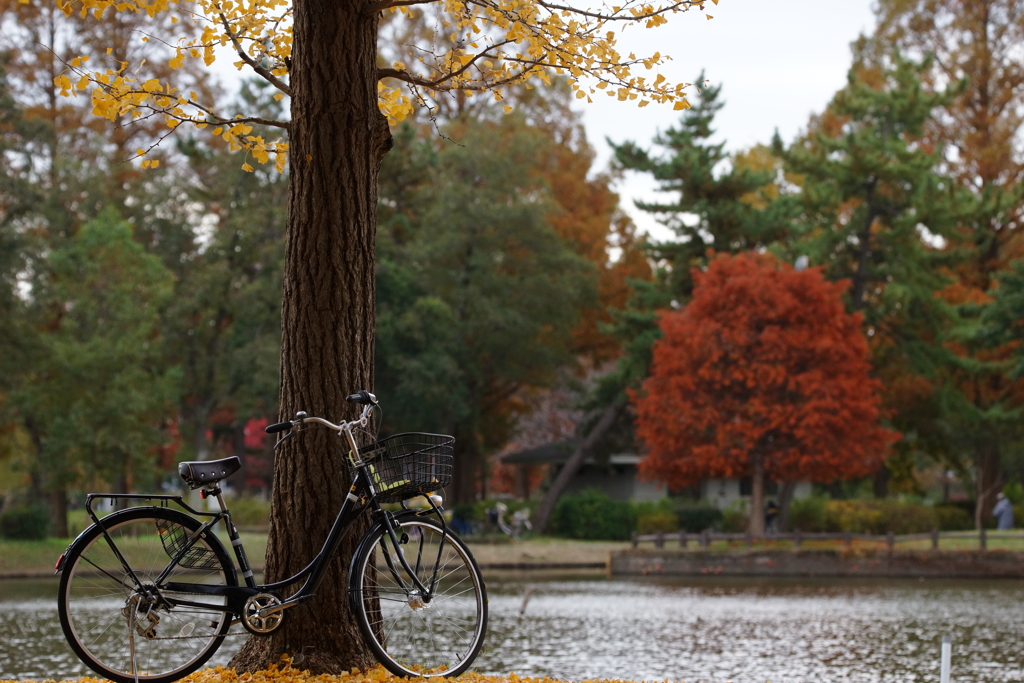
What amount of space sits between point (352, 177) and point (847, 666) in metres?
8.50

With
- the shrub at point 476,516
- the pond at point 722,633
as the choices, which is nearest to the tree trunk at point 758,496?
the pond at point 722,633

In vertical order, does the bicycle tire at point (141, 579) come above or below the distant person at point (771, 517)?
above

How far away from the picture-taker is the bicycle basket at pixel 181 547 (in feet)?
19.0

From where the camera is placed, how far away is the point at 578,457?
132 ft

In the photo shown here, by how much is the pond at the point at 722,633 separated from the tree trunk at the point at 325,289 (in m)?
5.61

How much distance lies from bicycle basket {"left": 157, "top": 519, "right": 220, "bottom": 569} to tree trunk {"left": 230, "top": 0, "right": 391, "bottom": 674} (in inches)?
21.6

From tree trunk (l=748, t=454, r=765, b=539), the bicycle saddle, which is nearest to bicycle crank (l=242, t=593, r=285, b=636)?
the bicycle saddle

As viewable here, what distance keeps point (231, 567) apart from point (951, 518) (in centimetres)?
3590

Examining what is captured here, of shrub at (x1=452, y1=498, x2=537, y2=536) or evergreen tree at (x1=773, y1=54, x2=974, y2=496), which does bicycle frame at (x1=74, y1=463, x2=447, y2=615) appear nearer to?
evergreen tree at (x1=773, y1=54, x2=974, y2=496)

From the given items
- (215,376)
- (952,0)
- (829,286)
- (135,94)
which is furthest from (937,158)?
(135,94)

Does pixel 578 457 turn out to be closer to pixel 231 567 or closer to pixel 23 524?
pixel 23 524

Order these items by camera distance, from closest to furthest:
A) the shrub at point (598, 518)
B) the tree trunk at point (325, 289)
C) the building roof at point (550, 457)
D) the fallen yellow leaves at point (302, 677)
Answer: the fallen yellow leaves at point (302, 677) → the tree trunk at point (325, 289) → the shrub at point (598, 518) → the building roof at point (550, 457)

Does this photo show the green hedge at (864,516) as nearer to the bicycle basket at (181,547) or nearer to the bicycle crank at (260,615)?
the bicycle crank at (260,615)

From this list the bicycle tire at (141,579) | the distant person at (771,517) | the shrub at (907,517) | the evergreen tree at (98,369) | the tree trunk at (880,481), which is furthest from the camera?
the tree trunk at (880,481)
